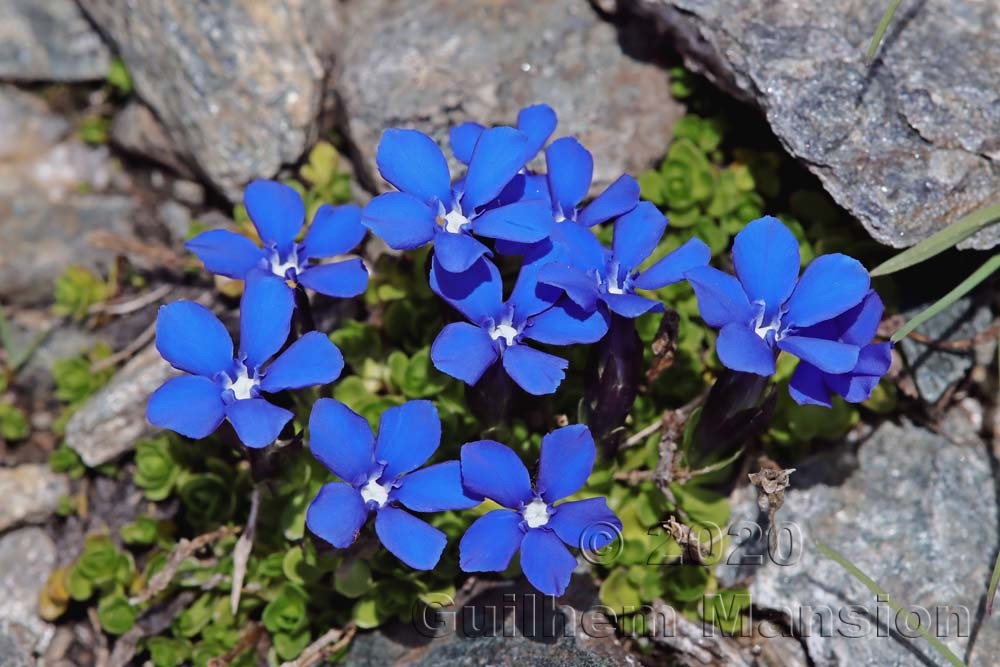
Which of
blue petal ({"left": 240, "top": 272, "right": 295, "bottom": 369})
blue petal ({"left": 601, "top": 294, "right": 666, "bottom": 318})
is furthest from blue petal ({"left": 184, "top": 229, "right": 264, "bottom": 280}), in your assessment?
blue petal ({"left": 601, "top": 294, "right": 666, "bottom": 318})

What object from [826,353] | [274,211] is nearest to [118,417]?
[274,211]

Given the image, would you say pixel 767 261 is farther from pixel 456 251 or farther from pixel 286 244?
pixel 286 244

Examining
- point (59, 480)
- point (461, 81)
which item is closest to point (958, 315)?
point (461, 81)

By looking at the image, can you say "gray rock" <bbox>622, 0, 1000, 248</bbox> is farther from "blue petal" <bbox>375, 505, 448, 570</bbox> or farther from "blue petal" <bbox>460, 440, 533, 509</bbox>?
"blue petal" <bbox>375, 505, 448, 570</bbox>

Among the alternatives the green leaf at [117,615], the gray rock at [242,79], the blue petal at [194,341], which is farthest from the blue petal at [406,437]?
the gray rock at [242,79]

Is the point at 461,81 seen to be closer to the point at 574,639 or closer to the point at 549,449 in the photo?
the point at 549,449
